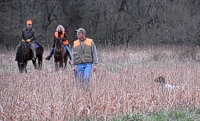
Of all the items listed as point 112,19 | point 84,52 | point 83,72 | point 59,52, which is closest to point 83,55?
point 84,52

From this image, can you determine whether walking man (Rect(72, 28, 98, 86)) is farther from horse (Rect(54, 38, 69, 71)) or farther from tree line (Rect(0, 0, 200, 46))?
tree line (Rect(0, 0, 200, 46))

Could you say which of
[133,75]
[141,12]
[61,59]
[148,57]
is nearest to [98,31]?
[141,12]

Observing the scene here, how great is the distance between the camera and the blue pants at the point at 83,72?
9.16 meters

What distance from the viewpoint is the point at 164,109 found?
8023 millimetres

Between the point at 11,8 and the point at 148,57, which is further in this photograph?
the point at 11,8

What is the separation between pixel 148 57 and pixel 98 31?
12870mm

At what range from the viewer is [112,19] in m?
31.2

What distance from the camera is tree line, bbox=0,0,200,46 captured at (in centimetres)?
2627

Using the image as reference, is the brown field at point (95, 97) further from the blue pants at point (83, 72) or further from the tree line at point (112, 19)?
the tree line at point (112, 19)

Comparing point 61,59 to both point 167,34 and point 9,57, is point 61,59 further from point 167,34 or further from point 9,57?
point 167,34

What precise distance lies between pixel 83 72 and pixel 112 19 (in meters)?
21.8

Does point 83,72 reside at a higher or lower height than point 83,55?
lower

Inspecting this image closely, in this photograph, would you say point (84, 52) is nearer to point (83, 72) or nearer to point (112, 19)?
point (83, 72)

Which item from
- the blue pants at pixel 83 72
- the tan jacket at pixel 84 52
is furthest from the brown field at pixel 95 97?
the tan jacket at pixel 84 52
